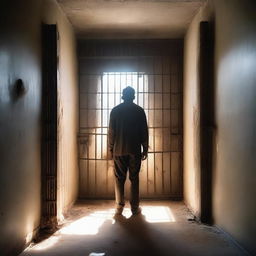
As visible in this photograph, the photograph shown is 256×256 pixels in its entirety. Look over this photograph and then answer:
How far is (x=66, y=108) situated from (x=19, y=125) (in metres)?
1.63

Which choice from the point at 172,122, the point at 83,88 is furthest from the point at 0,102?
the point at 172,122

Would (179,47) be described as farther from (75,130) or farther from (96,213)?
(96,213)

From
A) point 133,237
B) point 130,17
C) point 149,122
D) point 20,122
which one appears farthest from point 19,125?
point 149,122

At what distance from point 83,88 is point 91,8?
1533 mm

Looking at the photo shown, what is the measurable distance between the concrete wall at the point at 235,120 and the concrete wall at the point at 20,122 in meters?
1.77

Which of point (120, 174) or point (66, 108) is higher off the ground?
point (66, 108)

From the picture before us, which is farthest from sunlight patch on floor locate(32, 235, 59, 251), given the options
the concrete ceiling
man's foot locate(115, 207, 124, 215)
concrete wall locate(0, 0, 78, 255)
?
the concrete ceiling

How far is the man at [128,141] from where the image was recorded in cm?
418

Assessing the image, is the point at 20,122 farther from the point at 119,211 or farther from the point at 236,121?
the point at 119,211

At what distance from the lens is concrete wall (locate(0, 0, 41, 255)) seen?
248 centimetres

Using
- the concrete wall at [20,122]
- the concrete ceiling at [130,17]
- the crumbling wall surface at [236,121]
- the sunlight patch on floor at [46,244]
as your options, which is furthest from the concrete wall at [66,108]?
the crumbling wall surface at [236,121]

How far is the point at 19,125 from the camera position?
9.23 feet

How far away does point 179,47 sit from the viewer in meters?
5.36

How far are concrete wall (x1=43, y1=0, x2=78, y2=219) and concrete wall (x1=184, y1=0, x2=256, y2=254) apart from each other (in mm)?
1626
